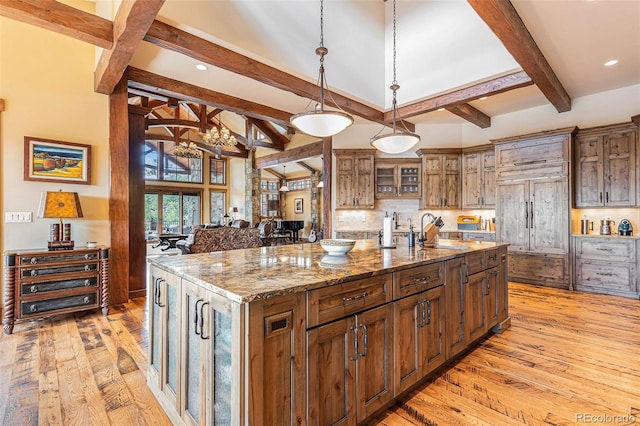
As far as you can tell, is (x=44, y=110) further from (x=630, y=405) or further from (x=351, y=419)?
(x=630, y=405)

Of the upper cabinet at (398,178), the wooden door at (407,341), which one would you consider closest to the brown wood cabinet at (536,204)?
the upper cabinet at (398,178)

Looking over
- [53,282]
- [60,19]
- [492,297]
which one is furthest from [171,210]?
[492,297]

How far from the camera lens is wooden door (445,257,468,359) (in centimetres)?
232

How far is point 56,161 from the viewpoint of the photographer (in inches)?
145

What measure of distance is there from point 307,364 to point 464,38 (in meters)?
4.61

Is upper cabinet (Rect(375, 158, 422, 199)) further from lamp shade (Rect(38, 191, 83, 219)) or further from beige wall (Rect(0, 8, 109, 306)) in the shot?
lamp shade (Rect(38, 191, 83, 219))

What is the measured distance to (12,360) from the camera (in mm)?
2504

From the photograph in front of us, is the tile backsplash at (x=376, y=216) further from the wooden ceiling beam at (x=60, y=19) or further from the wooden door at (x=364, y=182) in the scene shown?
the wooden ceiling beam at (x=60, y=19)

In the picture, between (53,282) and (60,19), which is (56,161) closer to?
(53,282)

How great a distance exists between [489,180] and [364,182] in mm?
2437

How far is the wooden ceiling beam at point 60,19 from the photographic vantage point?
8.36ft

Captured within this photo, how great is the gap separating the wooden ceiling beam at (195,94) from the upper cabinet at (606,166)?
5328mm

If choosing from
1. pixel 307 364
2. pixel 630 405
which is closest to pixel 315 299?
pixel 307 364

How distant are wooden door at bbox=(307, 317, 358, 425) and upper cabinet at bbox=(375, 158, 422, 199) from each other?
529 centimetres
